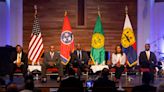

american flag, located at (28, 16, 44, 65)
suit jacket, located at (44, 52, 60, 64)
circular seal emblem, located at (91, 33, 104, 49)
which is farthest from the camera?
circular seal emblem, located at (91, 33, 104, 49)

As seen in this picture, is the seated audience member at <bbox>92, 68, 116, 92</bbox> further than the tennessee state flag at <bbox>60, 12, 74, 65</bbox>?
No

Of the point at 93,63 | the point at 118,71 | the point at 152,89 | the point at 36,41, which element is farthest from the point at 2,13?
the point at 152,89

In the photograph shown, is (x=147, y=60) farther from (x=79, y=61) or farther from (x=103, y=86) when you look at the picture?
(x=103, y=86)

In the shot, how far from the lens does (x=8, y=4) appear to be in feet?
52.1

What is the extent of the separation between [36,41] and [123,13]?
4.12 metres

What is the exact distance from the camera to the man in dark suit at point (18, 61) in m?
12.4

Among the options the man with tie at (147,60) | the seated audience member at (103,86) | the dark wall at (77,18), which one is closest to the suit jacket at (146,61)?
the man with tie at (147,60)

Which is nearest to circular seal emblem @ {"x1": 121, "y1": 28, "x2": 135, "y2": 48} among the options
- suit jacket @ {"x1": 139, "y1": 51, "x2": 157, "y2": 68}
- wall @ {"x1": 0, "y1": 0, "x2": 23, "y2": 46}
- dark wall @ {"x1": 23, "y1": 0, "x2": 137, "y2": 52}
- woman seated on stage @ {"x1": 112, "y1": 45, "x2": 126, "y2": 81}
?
woman seated on stage @ {"x1": 112, "y1": 45, "x2": 126, "y2": 81}

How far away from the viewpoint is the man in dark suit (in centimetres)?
1240

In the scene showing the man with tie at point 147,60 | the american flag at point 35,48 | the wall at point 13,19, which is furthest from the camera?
the wall at point 13,19

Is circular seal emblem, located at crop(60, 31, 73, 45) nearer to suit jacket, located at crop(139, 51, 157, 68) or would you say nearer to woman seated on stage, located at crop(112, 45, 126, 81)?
woman seated on stage, located at crop(112, 45, 126, 81)

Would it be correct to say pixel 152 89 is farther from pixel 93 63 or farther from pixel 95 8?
pixel 95 8

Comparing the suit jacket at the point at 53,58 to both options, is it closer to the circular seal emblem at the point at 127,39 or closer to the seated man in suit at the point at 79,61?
the seated man in suit at the point at 79,61

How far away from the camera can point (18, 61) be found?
12422 mm
